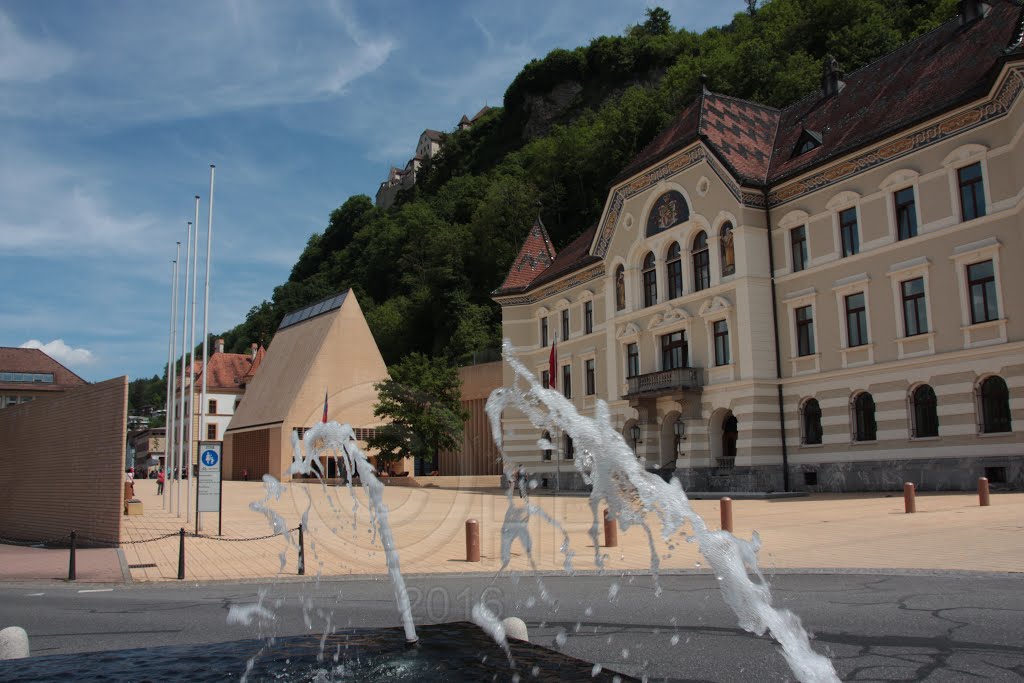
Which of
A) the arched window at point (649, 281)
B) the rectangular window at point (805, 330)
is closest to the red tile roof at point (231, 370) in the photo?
the arched window at point (649, 281)

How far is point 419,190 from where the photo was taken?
127 meters

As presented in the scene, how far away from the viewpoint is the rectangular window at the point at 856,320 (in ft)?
99.6

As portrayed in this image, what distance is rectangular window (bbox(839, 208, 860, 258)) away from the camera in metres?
30.7

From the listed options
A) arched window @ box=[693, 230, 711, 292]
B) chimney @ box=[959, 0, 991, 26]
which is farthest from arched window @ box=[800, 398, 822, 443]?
chimney @ box=[959, 0, 991, 26]

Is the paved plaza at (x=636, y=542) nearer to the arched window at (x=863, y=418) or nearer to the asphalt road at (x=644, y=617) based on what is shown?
the asphalt road at (x=644, y=617)

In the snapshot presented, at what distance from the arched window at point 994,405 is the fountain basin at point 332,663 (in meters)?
23.2

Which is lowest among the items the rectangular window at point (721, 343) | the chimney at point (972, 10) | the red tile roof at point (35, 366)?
the rectangular window at point (721, 343)

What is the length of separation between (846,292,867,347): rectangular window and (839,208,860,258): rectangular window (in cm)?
162

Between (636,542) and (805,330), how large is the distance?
1713 cm

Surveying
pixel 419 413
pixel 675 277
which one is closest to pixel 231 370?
pixel 419 413

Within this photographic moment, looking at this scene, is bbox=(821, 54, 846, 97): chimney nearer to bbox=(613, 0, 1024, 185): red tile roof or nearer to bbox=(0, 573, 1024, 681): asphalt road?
bbox=(613, 0, 1024, 185): red tile roof

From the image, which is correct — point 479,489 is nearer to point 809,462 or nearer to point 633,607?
point 809,462

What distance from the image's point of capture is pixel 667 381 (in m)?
36.2

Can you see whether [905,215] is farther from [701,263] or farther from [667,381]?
[667,381]
